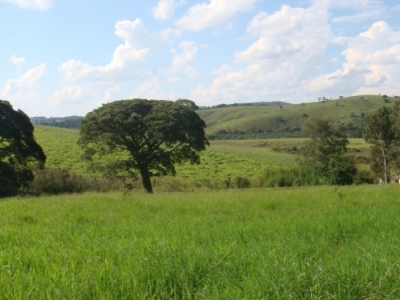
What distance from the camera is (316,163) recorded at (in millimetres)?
51750

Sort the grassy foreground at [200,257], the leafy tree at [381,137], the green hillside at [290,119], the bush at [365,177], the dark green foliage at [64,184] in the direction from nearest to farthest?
1. the grassy foreground at [200,257]
2. the dark green foliage at [64,184]
3. the bush at [365,177]
4. the leafy tree at [381,137]
5. the green hillside at [290,119]

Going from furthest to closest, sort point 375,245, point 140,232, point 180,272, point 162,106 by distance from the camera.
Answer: point 162,106 → point 140,232 → point 375,245 → point 180,272

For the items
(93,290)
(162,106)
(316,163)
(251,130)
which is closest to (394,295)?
(93,290)

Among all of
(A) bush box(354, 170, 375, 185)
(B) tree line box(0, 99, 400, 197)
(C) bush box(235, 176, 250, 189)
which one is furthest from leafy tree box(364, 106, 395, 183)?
(B) tree line box(0, 99, 400, 197)

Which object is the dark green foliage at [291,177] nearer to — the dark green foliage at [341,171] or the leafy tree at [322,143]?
the leafy tree at [322,143]

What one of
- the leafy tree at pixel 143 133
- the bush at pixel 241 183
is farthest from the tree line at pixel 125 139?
the bush at pixel 241 183

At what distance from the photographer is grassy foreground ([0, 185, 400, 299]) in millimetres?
4188

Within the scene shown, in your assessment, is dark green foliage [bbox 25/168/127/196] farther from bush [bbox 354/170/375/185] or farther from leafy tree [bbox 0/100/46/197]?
bush [bbox 354/170/375/185]

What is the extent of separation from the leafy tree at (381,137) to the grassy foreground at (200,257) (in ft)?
134

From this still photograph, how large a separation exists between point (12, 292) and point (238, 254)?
Answer: 9.17ft

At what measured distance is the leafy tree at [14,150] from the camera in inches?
950

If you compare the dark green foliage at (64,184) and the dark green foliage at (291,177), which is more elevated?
the dark green foliage at (64,184)

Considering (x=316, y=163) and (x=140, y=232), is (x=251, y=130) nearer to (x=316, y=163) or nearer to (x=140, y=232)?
(x=316, y=163)

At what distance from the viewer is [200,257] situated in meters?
5.26
